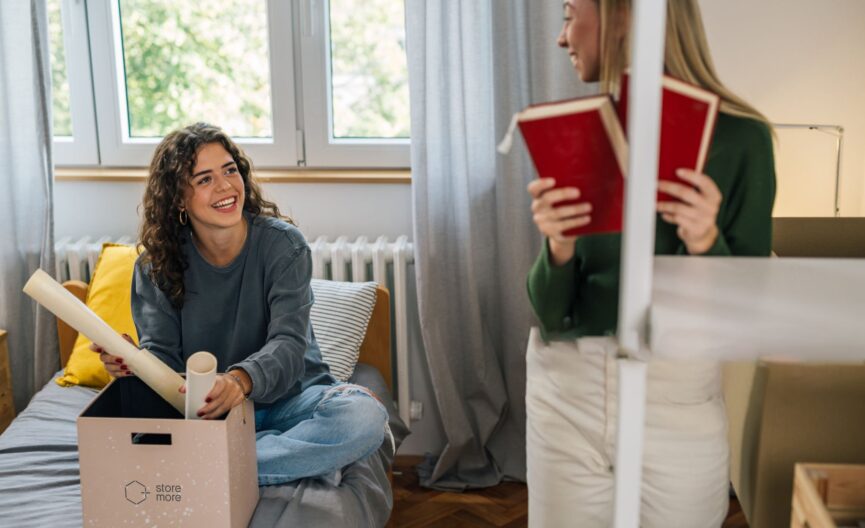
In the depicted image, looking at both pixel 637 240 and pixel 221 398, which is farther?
pixel 221 398

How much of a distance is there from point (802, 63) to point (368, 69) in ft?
4.87

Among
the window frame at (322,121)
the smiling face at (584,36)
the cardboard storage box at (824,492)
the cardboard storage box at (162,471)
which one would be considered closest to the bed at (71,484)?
the cardboard storage box at (162,471)

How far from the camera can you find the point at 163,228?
1630mm

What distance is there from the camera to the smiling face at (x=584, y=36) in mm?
563

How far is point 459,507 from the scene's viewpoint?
213 cm


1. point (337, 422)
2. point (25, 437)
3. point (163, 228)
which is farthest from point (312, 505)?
point (25, 437)

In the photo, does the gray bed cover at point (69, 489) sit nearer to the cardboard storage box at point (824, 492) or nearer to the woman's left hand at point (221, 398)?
the woman's left hand at point (221, 398)

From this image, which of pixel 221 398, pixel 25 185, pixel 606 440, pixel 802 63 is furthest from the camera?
pixel 25 185

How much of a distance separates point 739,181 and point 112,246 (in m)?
1.88

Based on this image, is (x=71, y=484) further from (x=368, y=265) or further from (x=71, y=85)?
(x=71, y=85)

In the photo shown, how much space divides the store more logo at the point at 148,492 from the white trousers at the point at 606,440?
662mm

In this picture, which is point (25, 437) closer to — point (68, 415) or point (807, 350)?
point (68, 415)

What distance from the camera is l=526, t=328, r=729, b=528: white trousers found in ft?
2.07

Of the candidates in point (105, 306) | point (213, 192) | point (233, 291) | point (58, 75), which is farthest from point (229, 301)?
point (58, 75)
